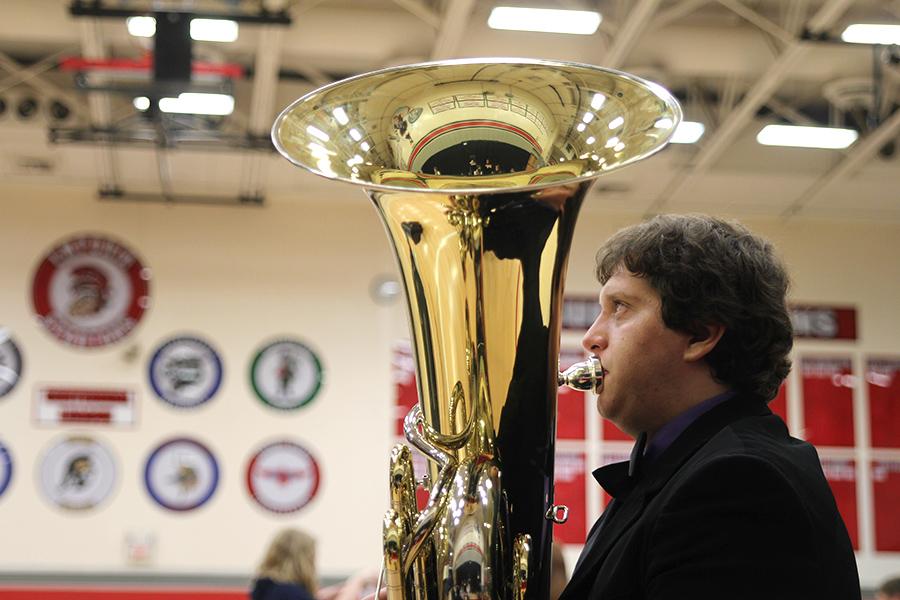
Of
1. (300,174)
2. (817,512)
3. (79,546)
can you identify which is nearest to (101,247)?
(300,174)

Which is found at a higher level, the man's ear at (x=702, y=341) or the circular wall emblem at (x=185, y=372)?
the circular wall emblem at (x=185, y=372)

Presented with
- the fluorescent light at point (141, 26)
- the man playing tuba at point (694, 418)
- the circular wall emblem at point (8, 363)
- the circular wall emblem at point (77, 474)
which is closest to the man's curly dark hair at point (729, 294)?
the man playing tuba at point (694, 418)

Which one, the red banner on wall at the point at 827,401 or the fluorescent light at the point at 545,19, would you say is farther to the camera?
the red banner on wall at the point at 827,401

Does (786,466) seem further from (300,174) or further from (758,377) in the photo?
(300,174)

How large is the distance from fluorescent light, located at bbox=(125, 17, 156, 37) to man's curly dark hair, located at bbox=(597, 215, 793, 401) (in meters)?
5.37

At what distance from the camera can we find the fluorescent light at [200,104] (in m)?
6.88

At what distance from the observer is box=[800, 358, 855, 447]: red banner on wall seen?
9.52 meters

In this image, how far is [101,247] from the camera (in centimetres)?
922

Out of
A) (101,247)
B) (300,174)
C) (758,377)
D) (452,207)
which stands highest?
(300,174)

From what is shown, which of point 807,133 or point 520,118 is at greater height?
point 807,133

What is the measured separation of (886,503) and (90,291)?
651 cm

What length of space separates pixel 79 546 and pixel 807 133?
19.5 feet

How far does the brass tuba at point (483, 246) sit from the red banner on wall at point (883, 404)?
843 centimetres

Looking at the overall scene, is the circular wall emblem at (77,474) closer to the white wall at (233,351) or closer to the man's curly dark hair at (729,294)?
the white wall at (233,351)
